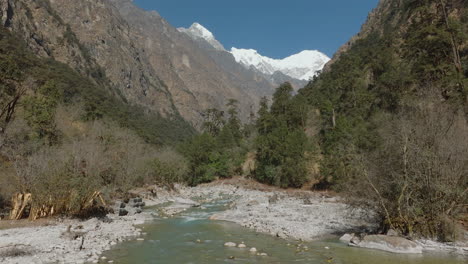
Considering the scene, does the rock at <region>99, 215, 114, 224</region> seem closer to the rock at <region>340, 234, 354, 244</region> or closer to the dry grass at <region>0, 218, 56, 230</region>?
the dry grass at <region>0, 218, 56, 230</region>

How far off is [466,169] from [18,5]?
17480cm

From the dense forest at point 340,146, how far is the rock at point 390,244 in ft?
3.43

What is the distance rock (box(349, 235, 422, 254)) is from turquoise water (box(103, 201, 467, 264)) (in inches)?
20.3

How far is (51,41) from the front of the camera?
16062 cm

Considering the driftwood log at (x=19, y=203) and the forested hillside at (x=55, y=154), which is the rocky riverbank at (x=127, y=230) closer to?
the driftwood log at (x=19, y=203)

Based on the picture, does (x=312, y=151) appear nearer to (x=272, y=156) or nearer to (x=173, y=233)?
(x=272, y=156)

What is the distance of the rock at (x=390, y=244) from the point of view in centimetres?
1683

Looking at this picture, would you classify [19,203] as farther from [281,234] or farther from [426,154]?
[426,154]

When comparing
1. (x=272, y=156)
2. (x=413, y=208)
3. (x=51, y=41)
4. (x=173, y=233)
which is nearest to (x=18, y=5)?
(x=51, y=41)

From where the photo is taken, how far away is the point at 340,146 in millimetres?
44469

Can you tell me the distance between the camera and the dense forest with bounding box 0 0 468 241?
17.8 meters

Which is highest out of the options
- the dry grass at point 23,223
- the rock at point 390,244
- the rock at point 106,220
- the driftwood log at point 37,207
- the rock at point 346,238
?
the rock at point 390,244

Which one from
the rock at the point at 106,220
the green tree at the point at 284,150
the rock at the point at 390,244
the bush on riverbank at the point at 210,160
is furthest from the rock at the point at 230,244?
the bush on riverbank at the point at 210,160

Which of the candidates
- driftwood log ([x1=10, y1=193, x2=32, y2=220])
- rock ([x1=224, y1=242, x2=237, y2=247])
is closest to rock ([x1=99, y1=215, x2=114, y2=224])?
driftwood log ([x1=10, y1=193, x2=32, y2=220])
